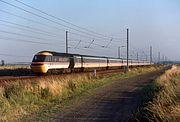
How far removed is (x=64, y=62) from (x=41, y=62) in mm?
7250

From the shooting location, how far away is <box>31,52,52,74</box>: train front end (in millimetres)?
38463

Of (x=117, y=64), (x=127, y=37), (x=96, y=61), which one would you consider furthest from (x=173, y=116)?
(x=117, y=64)

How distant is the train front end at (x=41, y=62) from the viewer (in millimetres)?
38463

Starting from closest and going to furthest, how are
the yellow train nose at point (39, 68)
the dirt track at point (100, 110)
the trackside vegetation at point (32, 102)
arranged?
1. the dirt track at point (100, 110)
2. the trackside vegetation at point (32, 102)
3. the yellow train nose at point (39, 68)

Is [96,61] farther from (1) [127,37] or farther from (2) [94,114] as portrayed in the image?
(2) [94,114]

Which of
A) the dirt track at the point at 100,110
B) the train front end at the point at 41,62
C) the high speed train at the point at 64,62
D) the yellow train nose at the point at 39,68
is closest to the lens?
the dirt track at the point at 100,110

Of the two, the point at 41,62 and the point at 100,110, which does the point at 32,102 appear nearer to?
the point at 100,110

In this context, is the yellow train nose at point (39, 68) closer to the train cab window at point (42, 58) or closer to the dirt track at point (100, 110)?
the train cab window at point (42, 58)

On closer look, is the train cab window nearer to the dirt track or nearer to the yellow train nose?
the yellow train nose

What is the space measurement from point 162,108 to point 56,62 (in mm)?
32312

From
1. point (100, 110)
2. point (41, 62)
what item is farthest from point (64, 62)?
point (100, 110)

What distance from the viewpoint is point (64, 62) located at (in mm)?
45469

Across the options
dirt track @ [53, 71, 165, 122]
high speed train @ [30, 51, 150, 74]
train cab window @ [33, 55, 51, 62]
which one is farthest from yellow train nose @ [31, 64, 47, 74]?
dirt track @ [53, 71, 165, 122]

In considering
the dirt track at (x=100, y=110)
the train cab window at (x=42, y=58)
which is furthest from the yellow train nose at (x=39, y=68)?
the dirt track at (x=100, y=110)
